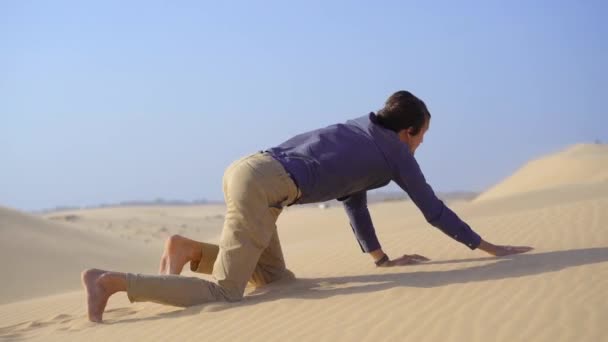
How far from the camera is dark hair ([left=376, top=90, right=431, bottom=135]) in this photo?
500 centimetres

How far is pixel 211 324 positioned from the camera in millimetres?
4469

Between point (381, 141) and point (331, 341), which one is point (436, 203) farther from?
point (331, 341)

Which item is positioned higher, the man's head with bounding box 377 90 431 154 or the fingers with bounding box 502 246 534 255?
the man's head with bounding box 377 90 431 154

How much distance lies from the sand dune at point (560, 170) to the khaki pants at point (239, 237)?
69.6 feet

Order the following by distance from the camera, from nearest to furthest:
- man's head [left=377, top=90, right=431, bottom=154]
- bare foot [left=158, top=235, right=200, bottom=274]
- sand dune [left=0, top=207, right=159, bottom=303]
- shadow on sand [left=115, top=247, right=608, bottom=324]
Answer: shadow on sand [left=115, top=247, right=608, bottom=324], man's head [left=377, top=90, right=431, bottom=154], bare foot [left=158, top=235, right=200, bottom=274], sand dune [left=0, top=207, right=159, bottom=303]

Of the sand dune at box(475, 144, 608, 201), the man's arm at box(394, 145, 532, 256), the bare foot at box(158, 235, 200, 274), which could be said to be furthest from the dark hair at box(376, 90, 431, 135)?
the sand dune at box(475, 144, 608, 201)

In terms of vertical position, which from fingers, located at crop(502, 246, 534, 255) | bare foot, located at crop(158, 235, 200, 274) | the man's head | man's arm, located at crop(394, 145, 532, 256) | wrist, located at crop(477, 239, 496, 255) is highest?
the man's head

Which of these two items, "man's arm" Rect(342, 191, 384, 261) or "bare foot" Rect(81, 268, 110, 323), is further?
"man's arm" Rect(342, 191, 384, 261)

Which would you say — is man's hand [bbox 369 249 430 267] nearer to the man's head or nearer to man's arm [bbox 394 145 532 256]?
man's arm [bbox 394 145 532 256]

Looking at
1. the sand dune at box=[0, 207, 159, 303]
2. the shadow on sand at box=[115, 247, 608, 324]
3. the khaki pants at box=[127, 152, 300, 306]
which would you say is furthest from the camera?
the sand dune at box=[0, 207, 159, 303]

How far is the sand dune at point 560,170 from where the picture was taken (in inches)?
1046

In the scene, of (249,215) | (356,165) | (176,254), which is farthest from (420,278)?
(176,254)

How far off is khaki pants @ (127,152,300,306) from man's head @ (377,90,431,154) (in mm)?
802

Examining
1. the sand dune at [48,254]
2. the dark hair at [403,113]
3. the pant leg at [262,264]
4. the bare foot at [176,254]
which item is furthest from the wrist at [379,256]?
the sand dune at [48,254]
